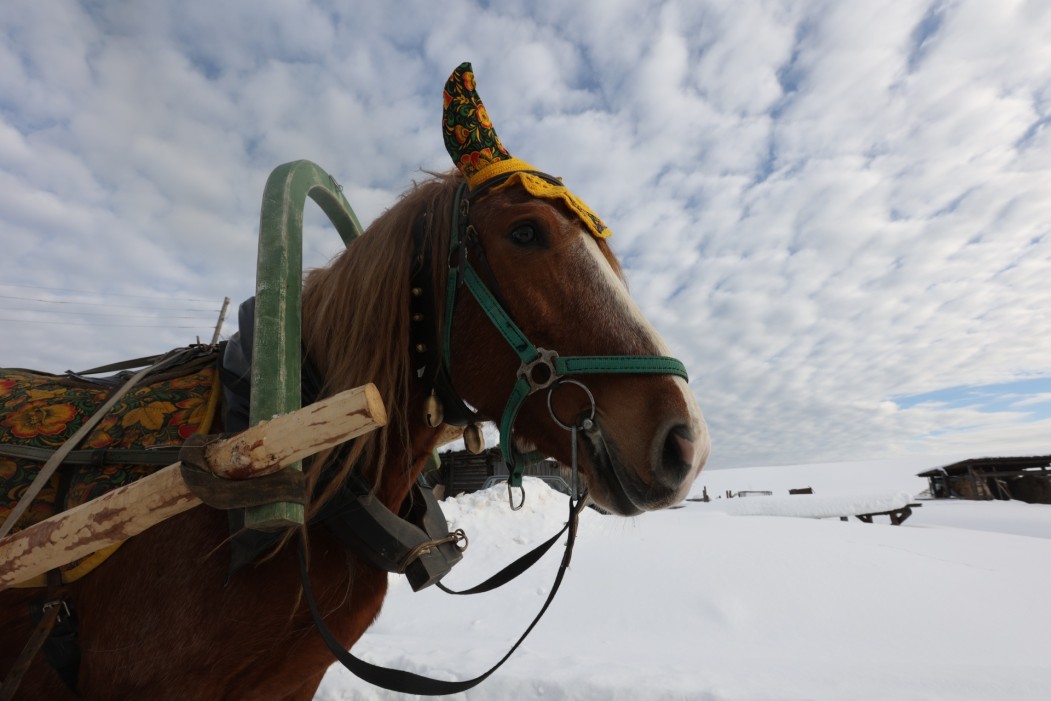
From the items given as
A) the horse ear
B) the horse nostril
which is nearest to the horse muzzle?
the horse nostril

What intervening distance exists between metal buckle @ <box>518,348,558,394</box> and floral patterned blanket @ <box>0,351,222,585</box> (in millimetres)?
984

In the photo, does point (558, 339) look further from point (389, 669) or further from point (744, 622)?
point (744, 622)

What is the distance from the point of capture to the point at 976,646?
153 inches

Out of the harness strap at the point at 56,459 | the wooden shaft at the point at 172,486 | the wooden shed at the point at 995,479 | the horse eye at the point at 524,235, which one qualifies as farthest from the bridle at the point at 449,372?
the wooden shed at the point at 995,479

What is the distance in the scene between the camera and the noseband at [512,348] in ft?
4.54

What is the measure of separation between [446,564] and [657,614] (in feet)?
13.7

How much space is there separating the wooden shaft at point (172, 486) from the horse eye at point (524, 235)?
0.85 metres

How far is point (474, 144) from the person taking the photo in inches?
70.3

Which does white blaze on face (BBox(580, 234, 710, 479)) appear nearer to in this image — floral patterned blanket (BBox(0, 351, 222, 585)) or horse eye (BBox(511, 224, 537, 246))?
horse eye (BBox(511, 224, 537, 246))

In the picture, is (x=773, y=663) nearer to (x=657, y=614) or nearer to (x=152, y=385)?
(x=657, y=614)

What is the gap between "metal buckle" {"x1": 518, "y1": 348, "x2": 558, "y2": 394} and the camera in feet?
4.71

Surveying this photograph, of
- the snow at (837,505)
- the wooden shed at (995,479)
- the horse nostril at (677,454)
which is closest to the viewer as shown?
the horse nostril at (677,454)

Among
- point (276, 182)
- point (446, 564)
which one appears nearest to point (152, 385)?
point (276, 182)

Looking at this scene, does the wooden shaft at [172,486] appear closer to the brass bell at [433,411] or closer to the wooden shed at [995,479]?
the brass bell at [433,411]
